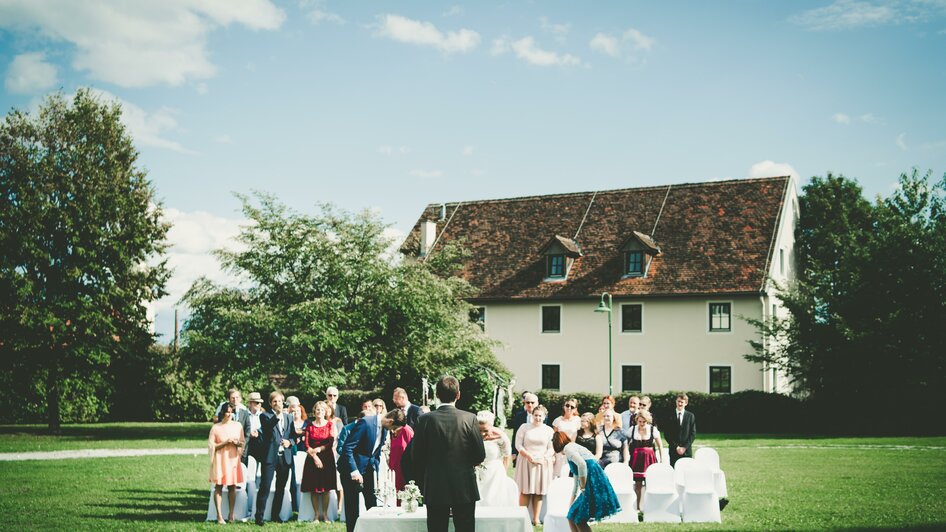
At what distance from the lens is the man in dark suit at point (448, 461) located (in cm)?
770

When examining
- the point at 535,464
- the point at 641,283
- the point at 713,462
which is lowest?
the point at 713,462

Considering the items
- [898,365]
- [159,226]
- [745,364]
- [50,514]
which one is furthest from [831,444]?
[159,226]

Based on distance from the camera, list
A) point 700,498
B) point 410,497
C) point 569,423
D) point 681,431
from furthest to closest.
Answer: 1. point 681,431
2. point 569,423
3. point 700,498
4. point 410,497

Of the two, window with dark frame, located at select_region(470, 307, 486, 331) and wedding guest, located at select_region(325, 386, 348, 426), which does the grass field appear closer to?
wedding guest, located at select_region(325, 386, 348, 426)

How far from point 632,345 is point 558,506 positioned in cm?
2996

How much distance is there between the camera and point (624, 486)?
1265cm

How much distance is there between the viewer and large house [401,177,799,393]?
38.5m

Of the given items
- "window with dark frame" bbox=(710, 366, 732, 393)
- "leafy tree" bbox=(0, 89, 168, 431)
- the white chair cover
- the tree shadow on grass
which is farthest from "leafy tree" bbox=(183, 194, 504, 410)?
the white chair cover

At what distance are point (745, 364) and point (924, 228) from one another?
938 centimetres

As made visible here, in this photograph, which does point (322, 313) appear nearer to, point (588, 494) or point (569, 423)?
point (569, 423)

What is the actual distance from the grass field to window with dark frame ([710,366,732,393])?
11.6 meters

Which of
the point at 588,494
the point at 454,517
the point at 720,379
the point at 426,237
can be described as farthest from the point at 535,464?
the point at 426,237

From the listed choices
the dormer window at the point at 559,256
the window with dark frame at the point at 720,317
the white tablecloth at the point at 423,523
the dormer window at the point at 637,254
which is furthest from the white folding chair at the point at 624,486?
the dormer window at the point at 559,256

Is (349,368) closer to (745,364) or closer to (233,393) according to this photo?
(745,364)
